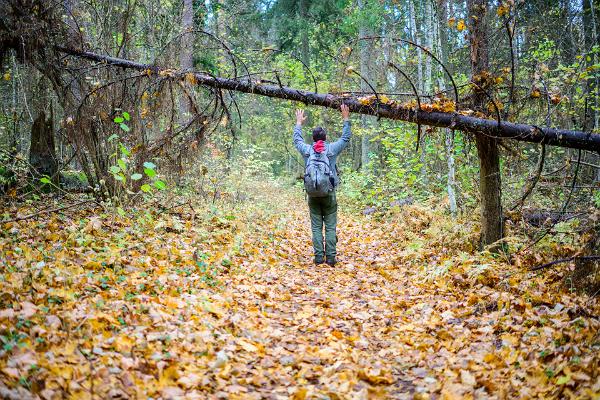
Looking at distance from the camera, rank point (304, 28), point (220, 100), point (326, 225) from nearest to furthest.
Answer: point (326, 225)
point (220, 100)
point (304, 28)

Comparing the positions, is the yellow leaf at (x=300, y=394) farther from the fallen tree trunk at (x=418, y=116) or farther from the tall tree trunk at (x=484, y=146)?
the tall tree trunk at (x=484, y=146)

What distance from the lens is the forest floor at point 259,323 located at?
3.10 meters

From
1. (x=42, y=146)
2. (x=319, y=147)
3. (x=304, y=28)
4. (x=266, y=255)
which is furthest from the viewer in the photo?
(x=304, y=28)

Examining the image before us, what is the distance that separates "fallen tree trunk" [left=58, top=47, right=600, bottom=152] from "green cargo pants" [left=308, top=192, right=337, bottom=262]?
5.92 feet

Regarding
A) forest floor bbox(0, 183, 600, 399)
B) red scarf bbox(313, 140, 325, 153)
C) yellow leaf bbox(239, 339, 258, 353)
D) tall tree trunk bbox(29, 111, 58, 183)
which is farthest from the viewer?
tall tree trunk bbox(29, 111, 58, 183)

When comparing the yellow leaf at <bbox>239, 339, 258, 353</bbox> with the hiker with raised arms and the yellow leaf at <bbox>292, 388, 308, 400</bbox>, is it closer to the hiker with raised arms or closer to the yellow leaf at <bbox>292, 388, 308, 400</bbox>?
the yellow leaf at <bbox>292, 388, 308, 400</bbox>

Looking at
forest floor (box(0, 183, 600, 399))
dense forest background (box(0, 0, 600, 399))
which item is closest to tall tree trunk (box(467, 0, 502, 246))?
dense forest background (box(0, 0, 600, 399))

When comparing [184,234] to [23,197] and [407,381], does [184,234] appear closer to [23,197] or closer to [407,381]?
[23,197]

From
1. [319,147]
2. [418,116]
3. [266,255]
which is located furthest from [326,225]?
[418,116]

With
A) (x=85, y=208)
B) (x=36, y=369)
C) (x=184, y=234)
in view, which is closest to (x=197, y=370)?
(x=36, y=369)

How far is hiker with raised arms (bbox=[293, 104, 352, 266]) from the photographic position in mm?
7043

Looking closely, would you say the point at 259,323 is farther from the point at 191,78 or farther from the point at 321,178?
the point at 191,78

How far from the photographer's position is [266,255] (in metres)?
7.37

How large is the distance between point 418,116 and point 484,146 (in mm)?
1144
